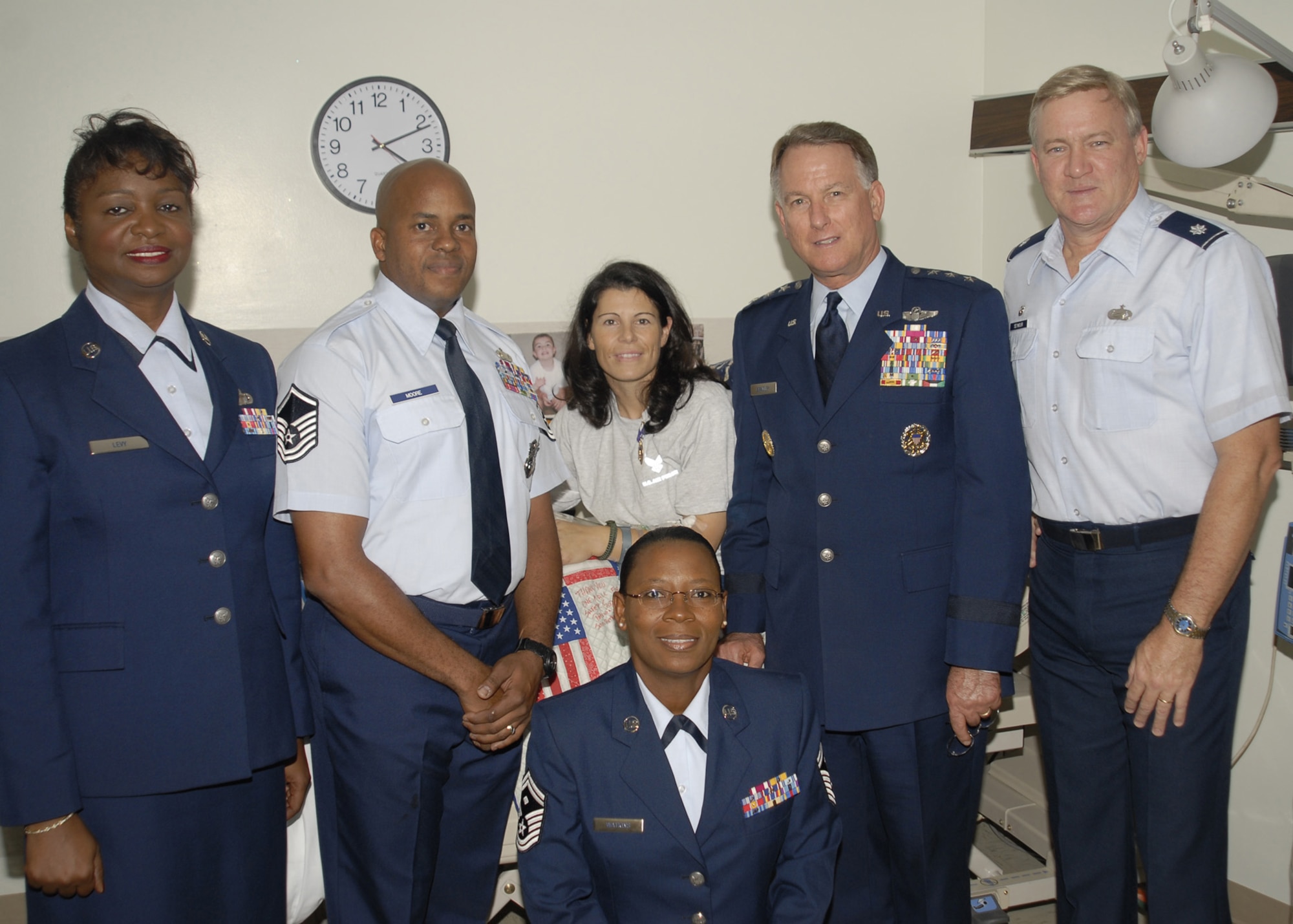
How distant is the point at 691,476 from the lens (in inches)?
101

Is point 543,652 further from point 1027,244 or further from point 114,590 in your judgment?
point 1027,244

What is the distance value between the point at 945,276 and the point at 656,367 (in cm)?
86

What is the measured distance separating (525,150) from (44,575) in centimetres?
249

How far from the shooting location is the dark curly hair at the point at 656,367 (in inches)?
104

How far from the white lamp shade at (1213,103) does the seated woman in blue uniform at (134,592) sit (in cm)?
239

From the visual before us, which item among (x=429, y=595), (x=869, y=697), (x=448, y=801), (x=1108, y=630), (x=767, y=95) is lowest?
(x=448, y=801)

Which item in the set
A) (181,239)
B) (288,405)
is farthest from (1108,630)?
(181,239)

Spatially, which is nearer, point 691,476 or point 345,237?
point 691,476

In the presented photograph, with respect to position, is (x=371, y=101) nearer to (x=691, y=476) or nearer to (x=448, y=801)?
(x=691, y=476)

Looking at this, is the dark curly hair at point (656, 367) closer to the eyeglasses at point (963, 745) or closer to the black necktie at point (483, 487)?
the black necktie at point (483, 487)

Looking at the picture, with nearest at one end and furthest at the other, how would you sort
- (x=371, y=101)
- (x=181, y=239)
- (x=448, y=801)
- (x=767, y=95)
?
(x=181, y=239) → (x=448, y=801) → (x=371, y=101) → (x=767, y=95)

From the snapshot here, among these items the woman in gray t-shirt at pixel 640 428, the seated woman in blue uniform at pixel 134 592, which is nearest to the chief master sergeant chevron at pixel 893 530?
the woman in gray t-shirt at pixel 640 428

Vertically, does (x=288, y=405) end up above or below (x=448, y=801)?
above

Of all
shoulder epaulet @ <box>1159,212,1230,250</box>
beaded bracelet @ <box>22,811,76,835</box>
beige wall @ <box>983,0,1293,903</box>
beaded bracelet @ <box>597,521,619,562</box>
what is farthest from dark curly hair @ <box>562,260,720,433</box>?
beige wall @ <box>983,0,1293,903</box>
